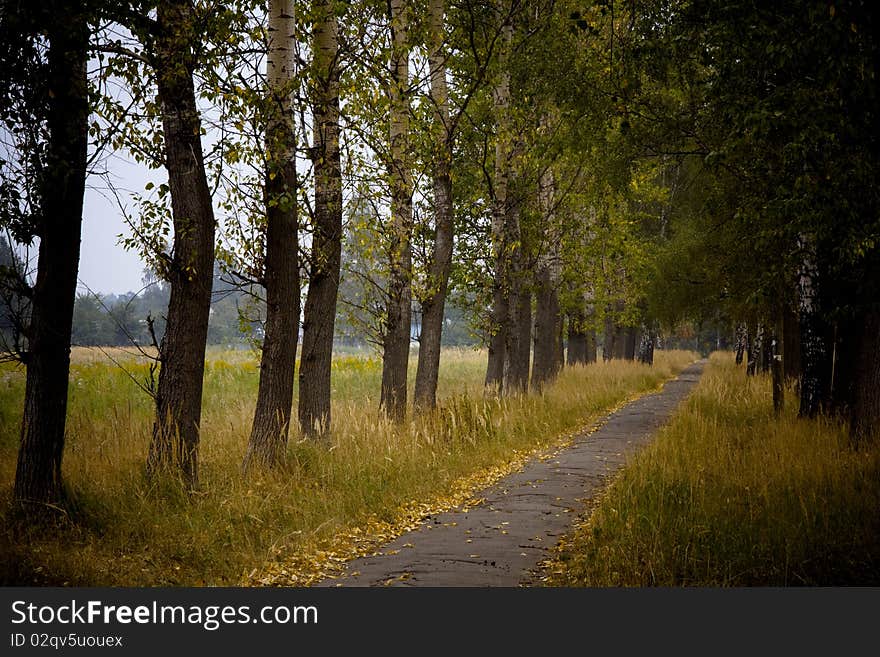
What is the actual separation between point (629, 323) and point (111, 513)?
26743mm

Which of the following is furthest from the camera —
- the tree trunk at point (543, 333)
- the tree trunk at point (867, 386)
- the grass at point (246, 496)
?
the tree trunk at point (543, 333)

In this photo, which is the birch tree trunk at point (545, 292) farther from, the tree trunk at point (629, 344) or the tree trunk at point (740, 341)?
the tree trunk at point (629, 344)

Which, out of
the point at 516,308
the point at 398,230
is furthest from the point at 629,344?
the point at 398,230

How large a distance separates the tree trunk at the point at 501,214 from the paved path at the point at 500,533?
5.94 meters

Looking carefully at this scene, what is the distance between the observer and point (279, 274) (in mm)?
8680

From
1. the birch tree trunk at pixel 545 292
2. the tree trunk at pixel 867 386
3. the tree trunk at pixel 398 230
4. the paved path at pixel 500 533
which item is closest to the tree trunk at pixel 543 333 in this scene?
the birch tree trunk at pixel 545 292

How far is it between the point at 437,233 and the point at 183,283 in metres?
6.68

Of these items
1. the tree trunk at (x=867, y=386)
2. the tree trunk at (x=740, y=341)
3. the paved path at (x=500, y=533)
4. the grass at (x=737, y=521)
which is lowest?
the paved path at (x=500, y=533)

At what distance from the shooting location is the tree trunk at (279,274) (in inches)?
317

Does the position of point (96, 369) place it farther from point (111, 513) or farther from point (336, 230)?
point (111, 513)

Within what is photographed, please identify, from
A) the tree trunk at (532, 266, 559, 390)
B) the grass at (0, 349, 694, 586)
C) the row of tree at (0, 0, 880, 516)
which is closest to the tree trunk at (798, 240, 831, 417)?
the row of tree at (0, 0, 880, 516)

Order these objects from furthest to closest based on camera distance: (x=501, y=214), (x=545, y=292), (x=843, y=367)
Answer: (x=545, y=292) → (x=501, y=214) → (x=843, y=367)

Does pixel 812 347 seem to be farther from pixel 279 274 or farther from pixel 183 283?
pixel 183 283

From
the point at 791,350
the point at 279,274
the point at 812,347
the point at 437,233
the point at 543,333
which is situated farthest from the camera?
the point at 543,333
